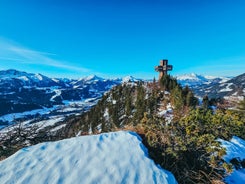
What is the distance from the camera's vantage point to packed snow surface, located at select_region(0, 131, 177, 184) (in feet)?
10.3

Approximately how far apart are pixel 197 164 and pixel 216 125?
377 centimetres

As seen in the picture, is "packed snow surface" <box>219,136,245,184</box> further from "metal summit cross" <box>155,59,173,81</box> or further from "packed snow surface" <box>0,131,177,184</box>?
"metal summit cross" <box>155,59,173,81</box>

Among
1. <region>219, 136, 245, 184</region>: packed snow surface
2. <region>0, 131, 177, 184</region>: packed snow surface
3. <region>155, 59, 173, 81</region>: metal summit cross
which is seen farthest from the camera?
<region>155, 59, 173, 81</region>: metal summit cross

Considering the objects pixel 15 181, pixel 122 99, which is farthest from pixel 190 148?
pixel 122 99

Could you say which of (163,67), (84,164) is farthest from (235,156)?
(163,67)

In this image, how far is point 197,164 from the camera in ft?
13.9

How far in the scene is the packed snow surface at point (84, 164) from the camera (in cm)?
315

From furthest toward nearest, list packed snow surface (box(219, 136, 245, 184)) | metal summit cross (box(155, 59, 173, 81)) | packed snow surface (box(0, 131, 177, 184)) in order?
1. metal summit cross (box(155, 59, 173, 81))
2. packed snow surface (box(219, 136, 245, 184))
3. packed snow surface (box(0, 131, 177, 184))

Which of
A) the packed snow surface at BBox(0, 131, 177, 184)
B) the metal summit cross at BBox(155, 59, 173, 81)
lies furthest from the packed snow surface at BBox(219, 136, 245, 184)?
the metal summit cross at BBox(155, 59, 173, 81)

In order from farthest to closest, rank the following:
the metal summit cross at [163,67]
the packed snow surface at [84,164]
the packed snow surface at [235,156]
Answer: the metal summit cross at [163,67] < the packed snow surface at [235,156] < the packed snow surface at [84,164]

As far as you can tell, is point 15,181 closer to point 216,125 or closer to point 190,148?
point 190,148

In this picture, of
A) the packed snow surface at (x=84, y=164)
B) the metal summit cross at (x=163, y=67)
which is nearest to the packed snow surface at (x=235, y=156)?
the packed snow surface at (x=84, y=164)

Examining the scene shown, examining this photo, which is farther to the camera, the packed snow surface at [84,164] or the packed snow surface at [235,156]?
the packed snow surface at [235,156]

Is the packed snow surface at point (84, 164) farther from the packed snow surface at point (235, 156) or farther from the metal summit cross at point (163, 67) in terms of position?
the metal summit cross at point (163, 67)
